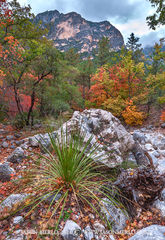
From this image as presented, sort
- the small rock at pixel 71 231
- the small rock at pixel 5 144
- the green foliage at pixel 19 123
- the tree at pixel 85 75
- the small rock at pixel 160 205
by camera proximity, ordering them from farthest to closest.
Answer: the tree at pixel 85 75 < the green foliage at pixel 19 123 < the small rock at pixel 5 144 < the small rock at pixel 160 205 < the small rock at pixel 71 231

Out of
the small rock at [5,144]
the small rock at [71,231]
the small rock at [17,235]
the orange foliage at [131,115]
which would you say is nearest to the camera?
the small rock at [17,235]

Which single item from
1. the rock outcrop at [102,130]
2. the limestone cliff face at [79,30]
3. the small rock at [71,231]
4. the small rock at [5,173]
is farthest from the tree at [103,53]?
the limestone cliff face at [79,30]

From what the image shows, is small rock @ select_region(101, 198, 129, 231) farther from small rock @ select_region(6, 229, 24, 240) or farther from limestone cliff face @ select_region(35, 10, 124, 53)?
limestone cliff face @ select_region(35, 10, 124, 53)

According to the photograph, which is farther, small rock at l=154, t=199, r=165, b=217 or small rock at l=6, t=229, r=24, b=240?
small rock at l=154, t=199, r=165, b=217

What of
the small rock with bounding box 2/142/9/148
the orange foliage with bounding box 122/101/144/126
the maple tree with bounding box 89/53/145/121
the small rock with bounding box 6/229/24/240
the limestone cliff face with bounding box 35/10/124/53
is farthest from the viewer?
the limestone cliff face with bounding box 35/10/124/53

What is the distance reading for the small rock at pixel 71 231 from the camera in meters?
1.58

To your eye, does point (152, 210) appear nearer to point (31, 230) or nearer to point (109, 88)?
point (31, 230)

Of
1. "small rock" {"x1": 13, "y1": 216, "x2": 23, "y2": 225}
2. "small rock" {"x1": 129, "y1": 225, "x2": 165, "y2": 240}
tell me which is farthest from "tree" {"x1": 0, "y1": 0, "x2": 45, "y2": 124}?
"small rock" {"x1": 129, "y1": 225, "x2": 165, "y2": 240}

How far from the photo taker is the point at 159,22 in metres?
7.20

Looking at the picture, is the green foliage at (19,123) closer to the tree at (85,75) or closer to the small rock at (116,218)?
the small rock at (116,218)

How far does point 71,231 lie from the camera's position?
1617mm

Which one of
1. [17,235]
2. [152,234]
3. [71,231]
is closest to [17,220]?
[17,235]

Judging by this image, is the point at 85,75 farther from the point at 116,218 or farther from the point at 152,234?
the point at 152,234

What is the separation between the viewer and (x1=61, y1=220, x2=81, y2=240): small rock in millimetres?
1580
